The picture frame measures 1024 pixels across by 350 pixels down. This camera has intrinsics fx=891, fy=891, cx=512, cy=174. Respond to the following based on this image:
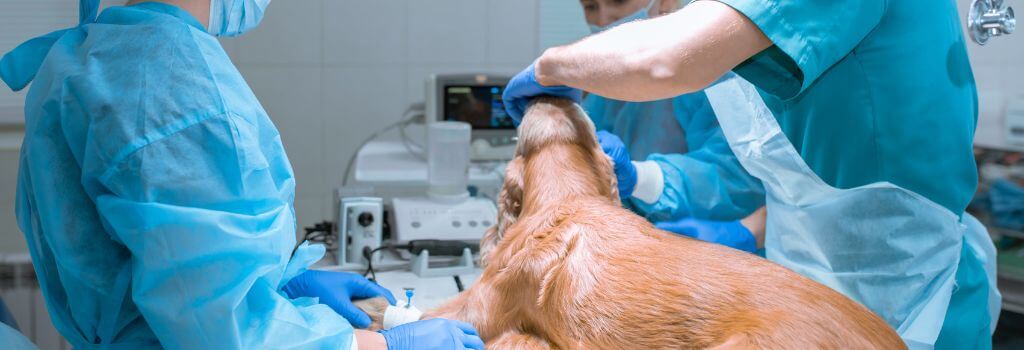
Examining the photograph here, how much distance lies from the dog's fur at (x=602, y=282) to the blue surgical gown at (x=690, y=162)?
52cm

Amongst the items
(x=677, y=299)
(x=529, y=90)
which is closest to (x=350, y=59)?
(x=529, y=90)

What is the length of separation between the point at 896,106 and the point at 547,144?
527 mm

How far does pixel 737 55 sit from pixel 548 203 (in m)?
0.36

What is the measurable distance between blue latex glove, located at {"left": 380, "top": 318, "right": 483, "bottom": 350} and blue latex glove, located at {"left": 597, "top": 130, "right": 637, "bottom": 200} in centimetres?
51

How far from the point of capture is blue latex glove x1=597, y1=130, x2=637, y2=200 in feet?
5.56

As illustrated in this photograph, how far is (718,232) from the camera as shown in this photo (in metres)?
1.82

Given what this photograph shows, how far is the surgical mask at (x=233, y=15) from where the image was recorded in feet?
3.96

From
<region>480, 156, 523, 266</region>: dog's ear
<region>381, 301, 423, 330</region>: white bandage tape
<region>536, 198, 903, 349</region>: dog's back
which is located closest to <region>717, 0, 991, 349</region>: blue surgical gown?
<region>536, 198, 903, 349</region>: dog's back

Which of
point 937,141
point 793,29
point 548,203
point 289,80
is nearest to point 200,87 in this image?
point 548,203

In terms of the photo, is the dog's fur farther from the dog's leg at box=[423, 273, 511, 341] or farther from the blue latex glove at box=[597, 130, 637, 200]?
the blue latex glove at box=[597, 130, 637, 200]

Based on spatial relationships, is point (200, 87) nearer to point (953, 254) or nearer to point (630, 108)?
point (953, 254)

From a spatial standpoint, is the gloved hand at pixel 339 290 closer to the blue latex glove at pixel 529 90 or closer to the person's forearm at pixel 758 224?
the blue latex glove at pixel 529 90

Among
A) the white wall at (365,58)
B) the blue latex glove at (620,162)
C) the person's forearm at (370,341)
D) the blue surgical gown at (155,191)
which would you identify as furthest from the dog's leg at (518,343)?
the white wall at (365,58)

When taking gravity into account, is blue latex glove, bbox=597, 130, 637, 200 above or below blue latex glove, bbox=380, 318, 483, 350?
above
